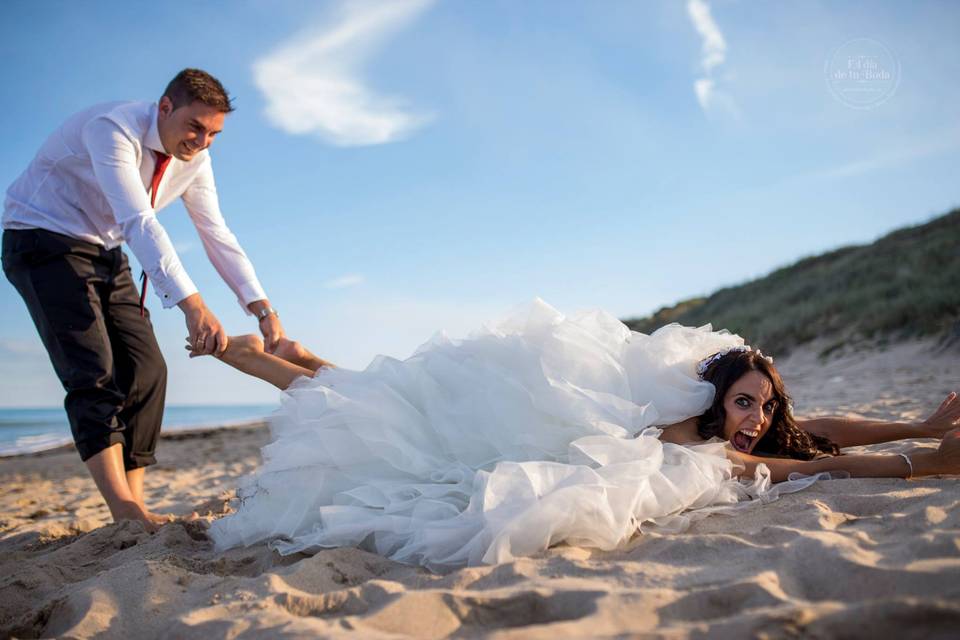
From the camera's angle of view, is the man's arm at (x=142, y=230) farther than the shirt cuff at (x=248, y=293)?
No

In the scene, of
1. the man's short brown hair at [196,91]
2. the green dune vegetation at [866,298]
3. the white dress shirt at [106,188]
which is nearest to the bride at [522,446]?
the white dress shirt at [106,188]

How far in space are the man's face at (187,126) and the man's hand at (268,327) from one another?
2.83ft

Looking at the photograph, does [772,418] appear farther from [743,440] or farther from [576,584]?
[576,584]

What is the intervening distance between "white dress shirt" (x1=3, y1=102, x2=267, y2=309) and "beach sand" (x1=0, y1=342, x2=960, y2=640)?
1.21m

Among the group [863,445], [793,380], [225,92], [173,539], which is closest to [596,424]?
[173,539]

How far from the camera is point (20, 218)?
3.34 m

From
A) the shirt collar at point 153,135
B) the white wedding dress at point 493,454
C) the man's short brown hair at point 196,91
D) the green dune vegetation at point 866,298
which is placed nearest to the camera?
the white wedding dress at point 493,454

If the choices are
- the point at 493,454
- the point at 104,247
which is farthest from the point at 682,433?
the point at 104,247

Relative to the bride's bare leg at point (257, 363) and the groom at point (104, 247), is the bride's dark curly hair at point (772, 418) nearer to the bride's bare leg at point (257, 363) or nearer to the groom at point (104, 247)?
the bride's bare leg at point (257, 363)

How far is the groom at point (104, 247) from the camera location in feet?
10.5

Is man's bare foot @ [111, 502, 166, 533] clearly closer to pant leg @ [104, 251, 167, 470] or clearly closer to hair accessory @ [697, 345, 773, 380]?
pant leg @ [104, 251, 167, 470]

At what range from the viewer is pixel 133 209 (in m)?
3.20

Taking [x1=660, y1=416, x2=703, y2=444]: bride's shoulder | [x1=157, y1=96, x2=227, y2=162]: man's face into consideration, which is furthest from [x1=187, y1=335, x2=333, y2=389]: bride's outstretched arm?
[x1=660, y1=416, x2=703, y2=444]: bride's shoulder

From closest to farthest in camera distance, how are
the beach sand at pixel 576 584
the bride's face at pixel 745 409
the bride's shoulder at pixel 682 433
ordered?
the beach sand at pixel 576 584, the bride's shoulder at pixel 682 433, the bride's face at pixel 745 409
